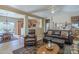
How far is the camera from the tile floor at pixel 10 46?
2.09 meters

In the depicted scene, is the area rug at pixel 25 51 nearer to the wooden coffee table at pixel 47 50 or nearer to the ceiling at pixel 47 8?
the wooden coffee table at pixel 47 50

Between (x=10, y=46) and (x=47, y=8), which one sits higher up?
Result: (x=47, y=8)

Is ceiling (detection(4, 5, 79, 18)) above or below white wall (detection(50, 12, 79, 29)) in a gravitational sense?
above

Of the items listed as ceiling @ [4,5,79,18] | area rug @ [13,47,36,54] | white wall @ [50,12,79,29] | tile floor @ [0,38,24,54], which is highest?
ceiling @ [4,5,79,18]

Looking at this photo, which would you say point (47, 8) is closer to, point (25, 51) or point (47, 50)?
point (47, 50)

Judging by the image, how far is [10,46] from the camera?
2125 mm

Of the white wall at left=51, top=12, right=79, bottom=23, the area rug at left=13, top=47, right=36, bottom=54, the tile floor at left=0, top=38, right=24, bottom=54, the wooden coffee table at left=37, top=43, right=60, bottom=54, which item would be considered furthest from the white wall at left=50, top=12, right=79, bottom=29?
the tile floor at left=0, top=38, right=24, bottom=54

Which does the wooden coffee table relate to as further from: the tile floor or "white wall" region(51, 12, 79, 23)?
"white wall" region(51, 12, 79, 23)

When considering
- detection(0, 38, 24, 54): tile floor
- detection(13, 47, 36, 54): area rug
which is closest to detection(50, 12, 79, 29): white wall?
detection(13, 47, 36, 54): area rug

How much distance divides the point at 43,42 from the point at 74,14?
2.83 feet

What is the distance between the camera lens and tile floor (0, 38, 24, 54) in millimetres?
2092

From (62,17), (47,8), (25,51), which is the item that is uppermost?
(47,8)

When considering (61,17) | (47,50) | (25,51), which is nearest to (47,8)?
(61,17)
